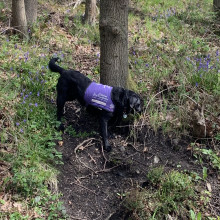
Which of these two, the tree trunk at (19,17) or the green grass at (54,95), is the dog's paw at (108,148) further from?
the tree trunk at (19,17)

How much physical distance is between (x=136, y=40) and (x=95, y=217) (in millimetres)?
4537

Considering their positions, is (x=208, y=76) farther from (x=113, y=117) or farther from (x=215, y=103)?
(x=113, y=117)

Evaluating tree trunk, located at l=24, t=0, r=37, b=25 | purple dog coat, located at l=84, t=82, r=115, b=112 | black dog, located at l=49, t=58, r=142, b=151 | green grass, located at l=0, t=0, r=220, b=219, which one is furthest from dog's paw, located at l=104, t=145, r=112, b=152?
tree trunk, located at l=24, t=0, r=37, b=25

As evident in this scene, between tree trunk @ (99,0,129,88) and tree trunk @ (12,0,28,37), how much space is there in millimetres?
2272

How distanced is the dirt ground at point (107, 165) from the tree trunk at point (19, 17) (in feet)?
7.84

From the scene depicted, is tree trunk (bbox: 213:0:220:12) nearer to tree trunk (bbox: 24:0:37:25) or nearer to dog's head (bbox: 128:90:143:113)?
tree trunk (bbox: 24:0:37:25)

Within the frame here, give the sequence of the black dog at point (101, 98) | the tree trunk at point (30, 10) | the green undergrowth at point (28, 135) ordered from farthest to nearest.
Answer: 1. the tree trunk at point (30, 10)
2. the black dog at point (101, 98)
3. the green undergrowth at point (28, 135)

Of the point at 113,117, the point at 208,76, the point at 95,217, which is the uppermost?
the point at 208,76

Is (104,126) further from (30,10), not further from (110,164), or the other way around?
(30,10)

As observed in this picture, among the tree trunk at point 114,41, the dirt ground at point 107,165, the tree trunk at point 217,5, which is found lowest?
the dirt ground at point 107,165

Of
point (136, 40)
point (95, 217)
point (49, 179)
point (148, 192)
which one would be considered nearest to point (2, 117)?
point (49, 179)

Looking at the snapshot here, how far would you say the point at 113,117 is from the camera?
152 inches

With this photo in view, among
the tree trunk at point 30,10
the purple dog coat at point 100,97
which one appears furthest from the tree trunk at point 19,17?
the purple dog coat at point 100,97

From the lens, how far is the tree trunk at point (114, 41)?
11.8 feet
